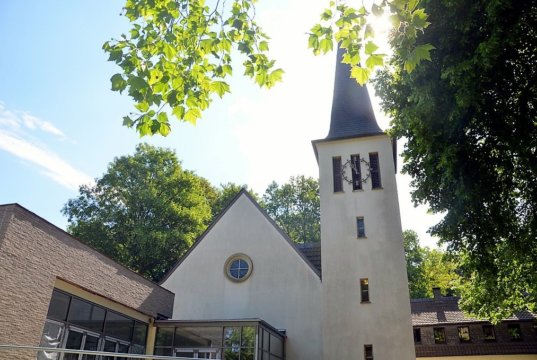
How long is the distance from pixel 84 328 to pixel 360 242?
1201cm

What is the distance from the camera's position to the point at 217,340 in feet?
54.0

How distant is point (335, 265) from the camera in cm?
1952

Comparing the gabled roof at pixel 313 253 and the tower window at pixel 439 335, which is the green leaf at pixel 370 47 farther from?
the tower window at pixel 439 335

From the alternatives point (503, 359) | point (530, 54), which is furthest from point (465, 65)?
point (503, 359)

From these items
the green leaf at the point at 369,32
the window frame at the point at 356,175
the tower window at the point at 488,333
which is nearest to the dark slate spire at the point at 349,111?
the window frame at the point at 356,175

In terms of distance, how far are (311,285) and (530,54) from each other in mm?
12977

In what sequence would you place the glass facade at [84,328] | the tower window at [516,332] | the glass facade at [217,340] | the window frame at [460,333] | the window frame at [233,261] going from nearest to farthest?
the glass facade at [84,328]
the glass facade at [217,340]
the window frame at [233,261]
the tower window at [516,332]
the window frame at [460,333]

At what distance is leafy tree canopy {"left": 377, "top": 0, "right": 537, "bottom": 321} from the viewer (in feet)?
32.1

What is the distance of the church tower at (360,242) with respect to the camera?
17.7 metres

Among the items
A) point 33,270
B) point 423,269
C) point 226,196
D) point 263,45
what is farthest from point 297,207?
point 263,45

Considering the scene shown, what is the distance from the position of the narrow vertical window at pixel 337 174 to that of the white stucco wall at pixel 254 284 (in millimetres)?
3739

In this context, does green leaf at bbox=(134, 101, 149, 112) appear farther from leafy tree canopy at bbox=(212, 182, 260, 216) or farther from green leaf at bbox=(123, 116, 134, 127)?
leafy tree canopy at bbox=(212, 182, 260, 216)

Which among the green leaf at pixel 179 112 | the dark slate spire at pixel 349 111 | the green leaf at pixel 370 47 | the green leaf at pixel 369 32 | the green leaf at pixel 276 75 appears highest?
the dark slate spire at pixel 349 111

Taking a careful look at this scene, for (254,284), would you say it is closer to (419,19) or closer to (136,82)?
(136,82)
